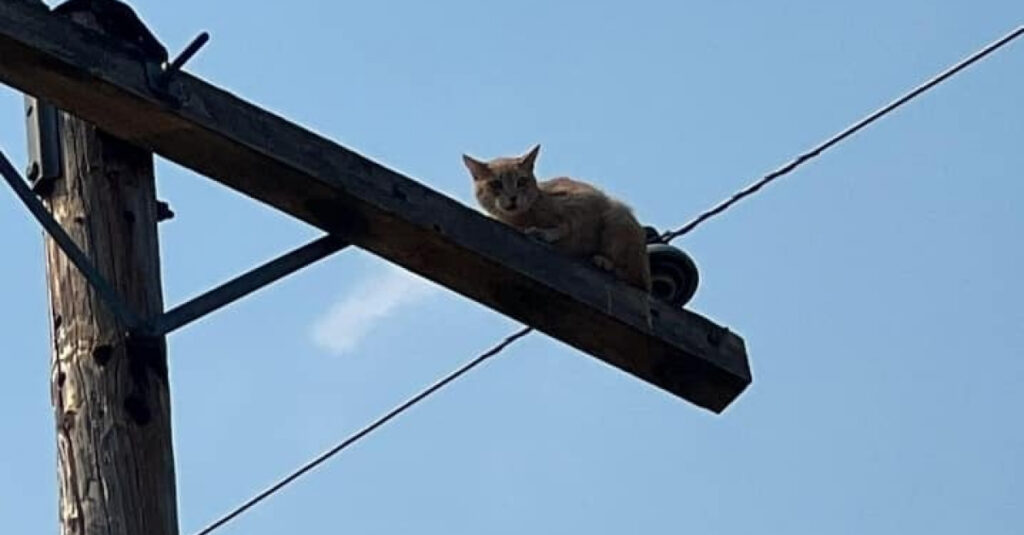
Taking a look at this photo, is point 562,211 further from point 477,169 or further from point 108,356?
point 108,356

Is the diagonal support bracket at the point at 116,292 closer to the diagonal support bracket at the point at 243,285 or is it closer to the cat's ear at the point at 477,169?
the diagonal support bracket at the point at 243,285

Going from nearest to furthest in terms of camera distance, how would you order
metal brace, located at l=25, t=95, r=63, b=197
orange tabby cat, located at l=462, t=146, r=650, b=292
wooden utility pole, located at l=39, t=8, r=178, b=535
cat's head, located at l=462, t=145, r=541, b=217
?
wooden utility pole, located at l=39, t=8, r=178, b=535
metal brace, located at l=25, t=95, r=63, b=197
orange tabby cat, located at l=462, t=146, r=650, b=292
cat's head, located at l=462, t=145, r=541, b=217

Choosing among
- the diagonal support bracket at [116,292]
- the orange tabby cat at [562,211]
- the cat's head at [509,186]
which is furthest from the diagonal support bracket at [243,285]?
the cat's head at [509,186]

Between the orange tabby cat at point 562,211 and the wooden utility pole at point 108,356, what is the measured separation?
2165 mm

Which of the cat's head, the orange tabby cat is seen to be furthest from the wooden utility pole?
the cat's head

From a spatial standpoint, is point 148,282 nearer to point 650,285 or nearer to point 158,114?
point 158,114

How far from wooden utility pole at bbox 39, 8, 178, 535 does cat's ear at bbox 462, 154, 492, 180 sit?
3.76m

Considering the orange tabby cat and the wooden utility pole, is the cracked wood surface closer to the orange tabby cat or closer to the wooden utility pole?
the wooden utility pole

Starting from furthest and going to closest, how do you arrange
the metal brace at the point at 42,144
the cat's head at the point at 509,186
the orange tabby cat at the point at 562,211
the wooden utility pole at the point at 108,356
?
the cat's head at the point at 509,186 < the orange tabby cat at the point at 562,211 < the metal brace at the point at 42,144 < the wooden utility pole at the point at 108,356

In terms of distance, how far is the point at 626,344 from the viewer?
18.8 ft

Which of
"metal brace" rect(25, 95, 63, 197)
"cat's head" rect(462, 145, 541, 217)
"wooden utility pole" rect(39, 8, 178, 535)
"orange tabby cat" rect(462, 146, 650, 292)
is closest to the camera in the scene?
"wooden utility pole" rect(39, 8, 178, 535)

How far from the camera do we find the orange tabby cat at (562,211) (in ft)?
24.2

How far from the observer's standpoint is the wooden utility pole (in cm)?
452

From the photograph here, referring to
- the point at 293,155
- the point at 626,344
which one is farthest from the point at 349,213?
the point at 626,344
